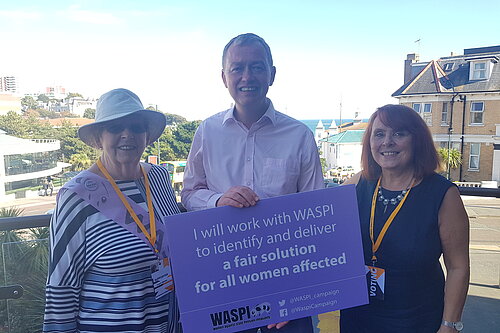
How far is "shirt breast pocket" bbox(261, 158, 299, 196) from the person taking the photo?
1518mm

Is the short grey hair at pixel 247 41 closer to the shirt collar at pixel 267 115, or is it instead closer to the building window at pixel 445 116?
the shirt collar at pixel 267 115

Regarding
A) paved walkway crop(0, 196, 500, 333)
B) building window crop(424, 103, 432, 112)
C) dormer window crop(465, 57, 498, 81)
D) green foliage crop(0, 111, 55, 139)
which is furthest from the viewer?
green foliage crop(0, 111, 55, 139)

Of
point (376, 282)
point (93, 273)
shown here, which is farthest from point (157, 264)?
point (376, 282)

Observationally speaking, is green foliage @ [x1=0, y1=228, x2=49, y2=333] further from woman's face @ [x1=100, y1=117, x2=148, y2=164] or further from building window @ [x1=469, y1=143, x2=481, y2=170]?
building window @ [x1=469, y1=143, x2=481, y2=170]

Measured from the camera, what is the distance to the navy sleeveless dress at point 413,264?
4.65ft

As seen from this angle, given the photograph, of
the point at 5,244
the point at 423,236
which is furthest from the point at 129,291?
the point at 5,244

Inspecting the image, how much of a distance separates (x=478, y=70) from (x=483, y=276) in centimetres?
1829

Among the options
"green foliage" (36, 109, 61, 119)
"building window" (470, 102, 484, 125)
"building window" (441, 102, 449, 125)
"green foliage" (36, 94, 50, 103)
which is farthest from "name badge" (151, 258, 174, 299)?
"green foliage" (36, 94, 50, 103)

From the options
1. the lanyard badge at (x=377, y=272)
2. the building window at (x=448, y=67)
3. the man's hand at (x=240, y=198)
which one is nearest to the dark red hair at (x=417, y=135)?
the lanyard badge at (x=377, y=272)

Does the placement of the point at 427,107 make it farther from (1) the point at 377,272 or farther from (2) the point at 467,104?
(1) the point at 377,272

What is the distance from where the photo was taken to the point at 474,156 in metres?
16.1

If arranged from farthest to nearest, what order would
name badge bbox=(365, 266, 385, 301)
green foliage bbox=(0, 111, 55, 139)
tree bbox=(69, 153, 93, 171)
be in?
tree bbox=(69, 153, 93, 171) < green foliage bbox=(0, 111, 55, 139) < name badge bbox=(365, 266, 385, 301)

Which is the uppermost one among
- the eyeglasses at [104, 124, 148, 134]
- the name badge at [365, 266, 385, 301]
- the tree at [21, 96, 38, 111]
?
the tree at [21, 96, 38, 111]

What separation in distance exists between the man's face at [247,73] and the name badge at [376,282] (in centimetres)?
81
